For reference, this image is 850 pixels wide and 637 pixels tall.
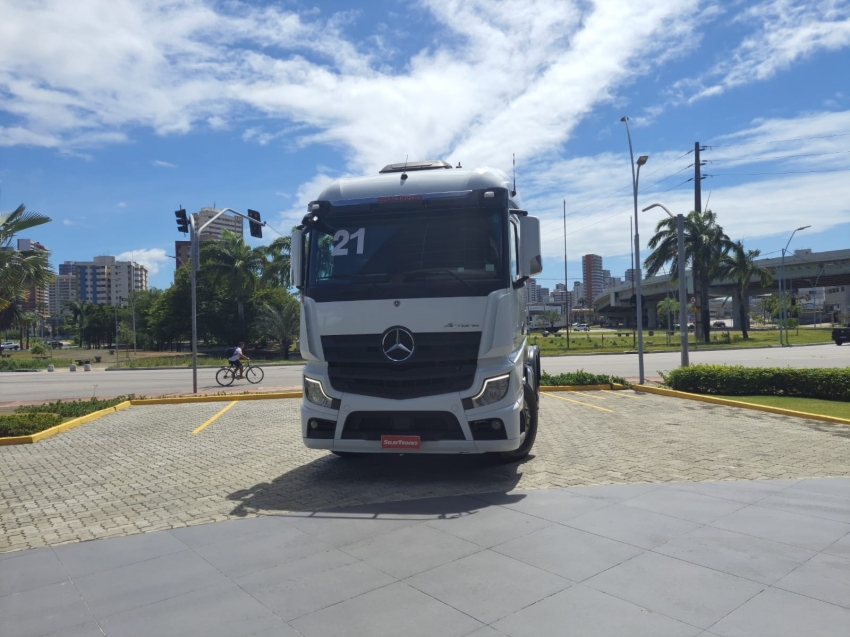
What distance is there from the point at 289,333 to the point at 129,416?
29.0 metres

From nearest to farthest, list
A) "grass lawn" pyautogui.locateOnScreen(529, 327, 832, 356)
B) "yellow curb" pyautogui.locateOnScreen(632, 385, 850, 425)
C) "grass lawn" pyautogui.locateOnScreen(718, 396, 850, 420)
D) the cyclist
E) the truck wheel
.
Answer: the truck wheel
"yellow curb" pyautogui.locateOnScreen(632, 385, 850, 425)
"grass lawn" pyautogui.locateOnScreen(718, 396, 850, 420)
the cyclist
"grass lawn" pyautogui.locateOnScreen(529, 327, 832, 356)

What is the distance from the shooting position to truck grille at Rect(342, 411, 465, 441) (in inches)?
265

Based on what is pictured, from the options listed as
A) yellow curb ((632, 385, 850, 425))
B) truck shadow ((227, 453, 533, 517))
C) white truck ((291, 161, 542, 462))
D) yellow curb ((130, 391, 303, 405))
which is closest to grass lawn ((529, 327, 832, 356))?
yellow curb ((632, 385, 850, 425))

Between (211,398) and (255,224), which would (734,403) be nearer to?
(211,398)

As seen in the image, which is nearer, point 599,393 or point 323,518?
point 323,518

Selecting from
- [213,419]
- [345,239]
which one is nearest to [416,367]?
[345,239]

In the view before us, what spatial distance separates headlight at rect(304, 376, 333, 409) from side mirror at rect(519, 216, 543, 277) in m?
2.57

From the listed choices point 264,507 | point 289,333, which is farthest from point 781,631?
point 289,333

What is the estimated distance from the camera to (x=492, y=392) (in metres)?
6.71

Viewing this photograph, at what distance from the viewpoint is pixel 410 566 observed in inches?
191

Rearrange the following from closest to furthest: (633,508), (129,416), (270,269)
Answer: (633,508) → (129,416) → (270,269)

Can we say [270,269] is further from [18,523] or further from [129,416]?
[18,523]

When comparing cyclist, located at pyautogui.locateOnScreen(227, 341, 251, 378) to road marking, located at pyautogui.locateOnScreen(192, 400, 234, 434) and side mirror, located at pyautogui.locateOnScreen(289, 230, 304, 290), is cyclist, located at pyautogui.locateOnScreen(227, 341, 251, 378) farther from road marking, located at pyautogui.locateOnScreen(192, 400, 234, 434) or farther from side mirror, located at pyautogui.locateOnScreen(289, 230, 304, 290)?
side mirror, located at pyautogui.locateOnScreen(289, 230, 304, 290)

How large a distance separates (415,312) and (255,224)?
18.0m
